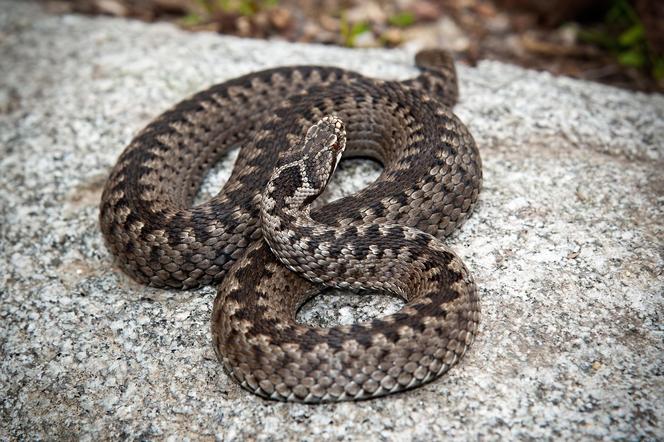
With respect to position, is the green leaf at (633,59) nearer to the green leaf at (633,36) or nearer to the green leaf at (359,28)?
the green leaf at (633,36)

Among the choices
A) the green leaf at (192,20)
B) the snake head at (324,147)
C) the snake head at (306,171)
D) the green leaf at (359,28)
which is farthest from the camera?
the green leaf at (192,20)

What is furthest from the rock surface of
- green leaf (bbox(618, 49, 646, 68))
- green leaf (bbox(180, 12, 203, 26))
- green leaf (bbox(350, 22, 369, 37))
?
green leaf (bbox(618, 49, 646, 68))

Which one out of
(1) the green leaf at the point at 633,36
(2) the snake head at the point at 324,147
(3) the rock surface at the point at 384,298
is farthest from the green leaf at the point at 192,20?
(1) the green leaf at the point at 633,36

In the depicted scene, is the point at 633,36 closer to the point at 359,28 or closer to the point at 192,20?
the point at 359,28

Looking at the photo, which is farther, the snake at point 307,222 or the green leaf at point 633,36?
the green leaf at point 633,36

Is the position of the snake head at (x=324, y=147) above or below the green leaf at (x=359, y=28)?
above

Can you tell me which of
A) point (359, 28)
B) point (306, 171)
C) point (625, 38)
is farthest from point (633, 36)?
point (306, 171)
